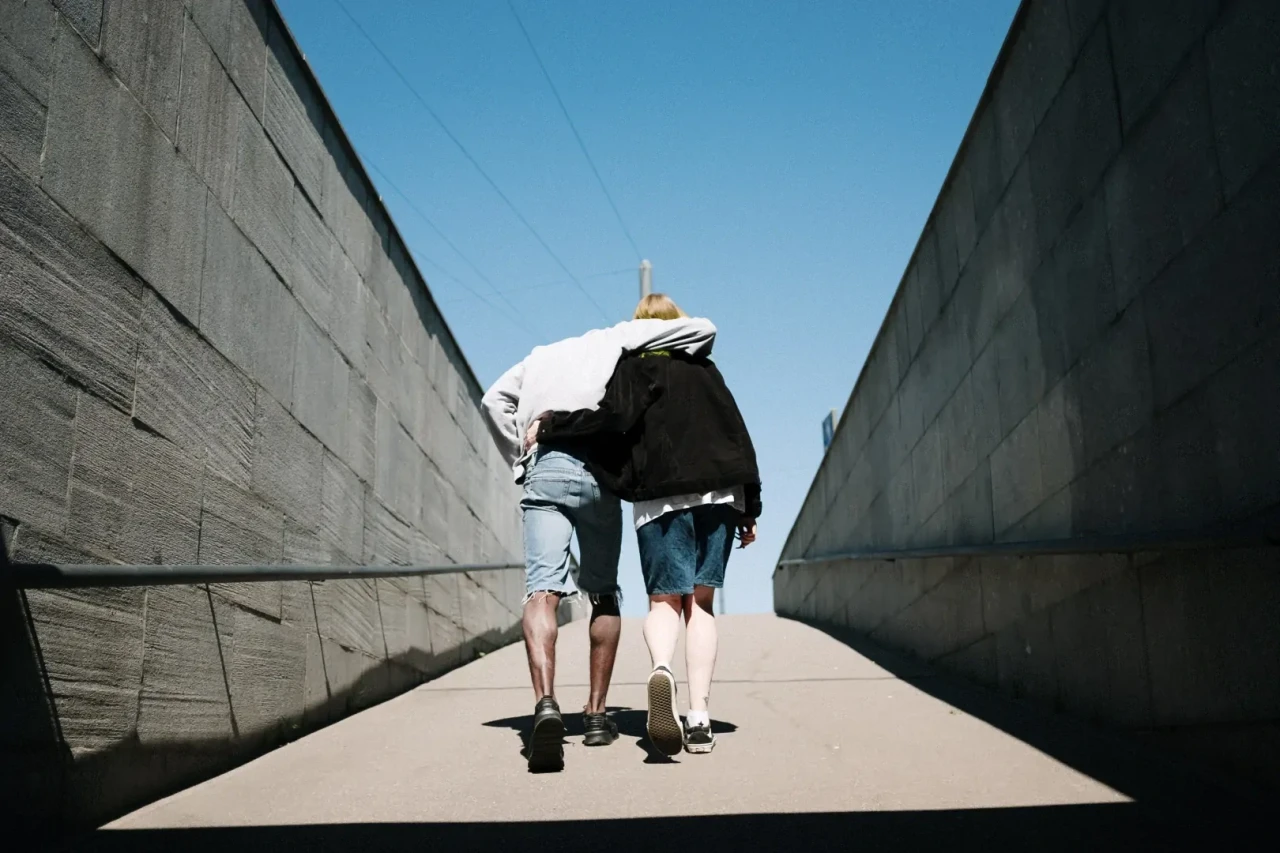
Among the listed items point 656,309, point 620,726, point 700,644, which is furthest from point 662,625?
point 656,309

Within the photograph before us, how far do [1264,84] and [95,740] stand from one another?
305cm

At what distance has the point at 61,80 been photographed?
3.06m

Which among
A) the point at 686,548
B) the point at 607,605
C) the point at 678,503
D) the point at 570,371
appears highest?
the point at 570,371

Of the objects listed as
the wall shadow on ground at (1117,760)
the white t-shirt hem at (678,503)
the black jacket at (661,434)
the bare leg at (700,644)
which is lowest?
the wall shadow on ground at (1117,760)

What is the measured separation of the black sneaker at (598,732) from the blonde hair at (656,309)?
1.42m

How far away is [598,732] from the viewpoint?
172 inches

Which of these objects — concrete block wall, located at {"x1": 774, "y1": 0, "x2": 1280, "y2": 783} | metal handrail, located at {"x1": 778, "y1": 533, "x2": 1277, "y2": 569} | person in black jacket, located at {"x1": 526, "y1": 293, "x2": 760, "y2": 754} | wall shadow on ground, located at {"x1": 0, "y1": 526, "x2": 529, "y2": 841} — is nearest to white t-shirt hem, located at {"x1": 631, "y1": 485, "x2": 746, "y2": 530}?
person in black jacket, located at {"x1": 526, "y1": 293, "x2": 760, "y2": 754}

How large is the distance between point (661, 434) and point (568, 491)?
0.37 metres

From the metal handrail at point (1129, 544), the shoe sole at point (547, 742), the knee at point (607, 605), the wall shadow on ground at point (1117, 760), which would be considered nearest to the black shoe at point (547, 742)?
the shoe sole at point (547, 742)

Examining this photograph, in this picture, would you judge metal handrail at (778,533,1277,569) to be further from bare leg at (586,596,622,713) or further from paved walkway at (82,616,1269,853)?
bare leg at (586,596,622,713)

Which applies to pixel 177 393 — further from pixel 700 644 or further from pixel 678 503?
pixel 700 644

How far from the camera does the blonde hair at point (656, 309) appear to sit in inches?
184

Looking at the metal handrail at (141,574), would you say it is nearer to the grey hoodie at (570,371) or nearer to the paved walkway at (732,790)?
the paved walkway at (732,790)

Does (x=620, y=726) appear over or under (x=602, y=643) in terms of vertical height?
under
